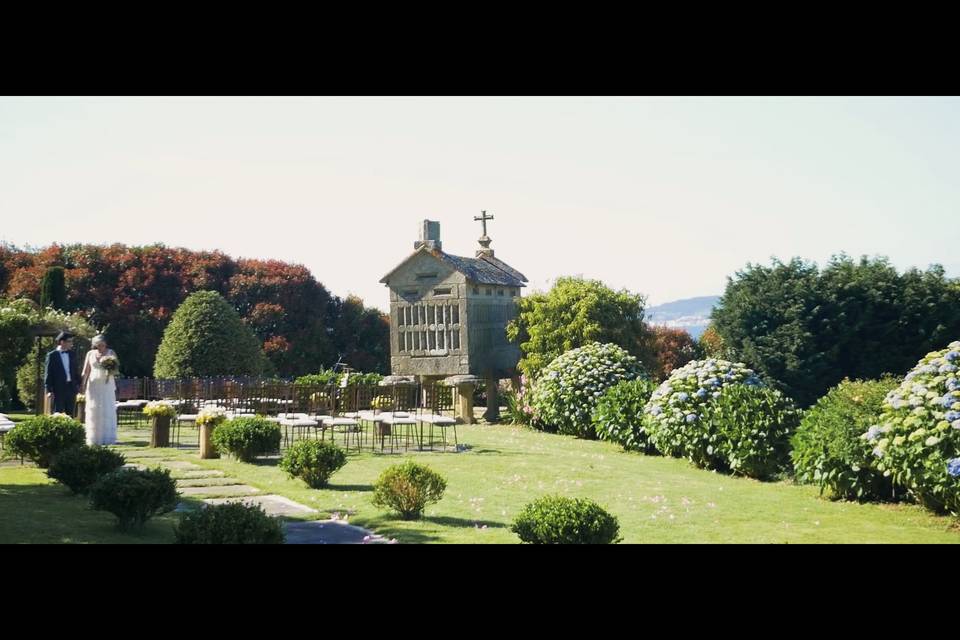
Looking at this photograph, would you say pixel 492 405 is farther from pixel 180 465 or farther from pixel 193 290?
pixel 193 290

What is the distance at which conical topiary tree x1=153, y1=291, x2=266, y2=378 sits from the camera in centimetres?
1956

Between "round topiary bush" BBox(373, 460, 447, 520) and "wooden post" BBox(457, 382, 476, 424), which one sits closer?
"round topiary bush" BBox(373, 460, 447, 520)

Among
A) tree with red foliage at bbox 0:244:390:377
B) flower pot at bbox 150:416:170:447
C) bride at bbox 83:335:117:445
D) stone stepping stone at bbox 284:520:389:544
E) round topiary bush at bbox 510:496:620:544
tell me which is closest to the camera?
round topiary bush at bbox 510:496:620:544

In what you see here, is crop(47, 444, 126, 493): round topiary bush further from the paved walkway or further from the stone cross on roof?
the stone cross on roof

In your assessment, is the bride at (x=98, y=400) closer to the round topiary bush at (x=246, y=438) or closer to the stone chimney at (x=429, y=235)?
the round topiary bush at (x=246, y=438)

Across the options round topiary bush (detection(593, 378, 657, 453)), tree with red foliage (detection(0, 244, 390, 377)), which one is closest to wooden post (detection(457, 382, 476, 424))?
round topiary bush (detection(593, 378, 657, 453))

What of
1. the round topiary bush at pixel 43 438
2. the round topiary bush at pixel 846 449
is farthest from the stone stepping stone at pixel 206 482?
the round topiary bush at pixel 846 449

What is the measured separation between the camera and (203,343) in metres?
19.5

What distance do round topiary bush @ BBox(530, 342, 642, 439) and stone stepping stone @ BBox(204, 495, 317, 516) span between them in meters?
8.37

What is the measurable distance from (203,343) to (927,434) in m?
15.8

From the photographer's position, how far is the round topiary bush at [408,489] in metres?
7.70

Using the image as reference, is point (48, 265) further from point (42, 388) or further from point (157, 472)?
point (157, 472)
